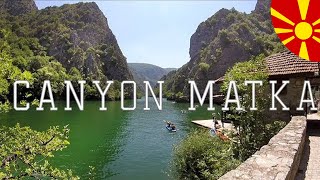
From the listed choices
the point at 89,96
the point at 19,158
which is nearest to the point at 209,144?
the point at 19,158

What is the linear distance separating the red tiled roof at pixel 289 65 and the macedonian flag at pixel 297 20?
2.52 meters

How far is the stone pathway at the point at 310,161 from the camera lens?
26.2 feet

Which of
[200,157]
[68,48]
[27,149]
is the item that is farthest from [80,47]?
[27,149]

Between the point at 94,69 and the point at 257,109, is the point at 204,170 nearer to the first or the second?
the point at 257,109

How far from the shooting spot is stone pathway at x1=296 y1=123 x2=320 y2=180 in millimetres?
7984

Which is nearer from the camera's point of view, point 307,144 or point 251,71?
point 307,144

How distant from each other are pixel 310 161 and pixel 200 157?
742cm

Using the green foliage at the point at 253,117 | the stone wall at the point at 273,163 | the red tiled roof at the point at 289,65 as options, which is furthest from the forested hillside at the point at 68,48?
the stone wall at the point at 273,163

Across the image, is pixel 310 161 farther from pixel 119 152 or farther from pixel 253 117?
pixel 119 152

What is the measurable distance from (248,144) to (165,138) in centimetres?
2385

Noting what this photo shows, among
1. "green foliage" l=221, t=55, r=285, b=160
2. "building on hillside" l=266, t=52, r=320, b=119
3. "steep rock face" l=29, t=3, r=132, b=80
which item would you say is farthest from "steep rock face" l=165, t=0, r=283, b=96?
"green foliage" l=221, t=55, r=285, b=160

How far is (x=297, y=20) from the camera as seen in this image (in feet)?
38.9

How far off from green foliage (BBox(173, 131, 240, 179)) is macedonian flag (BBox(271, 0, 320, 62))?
6.09 meters

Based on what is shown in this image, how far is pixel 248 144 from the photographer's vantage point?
1454 centimetres
